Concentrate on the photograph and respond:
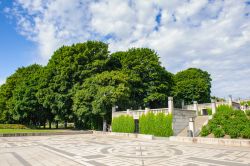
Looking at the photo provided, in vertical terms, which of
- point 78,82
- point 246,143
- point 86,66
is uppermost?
point 86,66

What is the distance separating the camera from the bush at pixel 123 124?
29.5 m

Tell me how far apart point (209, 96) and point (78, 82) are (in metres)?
35.1

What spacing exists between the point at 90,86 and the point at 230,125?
790 inches

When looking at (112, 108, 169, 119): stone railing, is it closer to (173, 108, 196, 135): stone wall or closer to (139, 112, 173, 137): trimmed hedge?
(139, 112, 173, 137): trimmed hedge

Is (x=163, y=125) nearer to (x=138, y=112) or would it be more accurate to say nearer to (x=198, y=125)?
(x=198, y=125)

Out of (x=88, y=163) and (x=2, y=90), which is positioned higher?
(x=2, y=90)

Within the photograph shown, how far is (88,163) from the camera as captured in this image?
10023 mm

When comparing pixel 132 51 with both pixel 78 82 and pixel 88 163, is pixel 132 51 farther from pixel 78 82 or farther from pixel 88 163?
pixel 88 163

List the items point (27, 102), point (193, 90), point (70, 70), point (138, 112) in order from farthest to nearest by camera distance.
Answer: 1. point (193, 90)
2. point (27, 102)
3. point (70, 70)
4. point (138, 112)

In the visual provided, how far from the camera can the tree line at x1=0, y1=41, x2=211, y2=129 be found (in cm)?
3231

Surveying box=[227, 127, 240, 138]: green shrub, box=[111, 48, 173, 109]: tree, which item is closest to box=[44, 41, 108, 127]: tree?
box=[111, 48, 173, 109]: tree

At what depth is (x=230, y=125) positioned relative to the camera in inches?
733

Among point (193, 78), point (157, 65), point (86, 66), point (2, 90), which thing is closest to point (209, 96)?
point (193, 78)

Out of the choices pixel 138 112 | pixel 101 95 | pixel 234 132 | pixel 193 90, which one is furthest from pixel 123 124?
pixel 193 90
